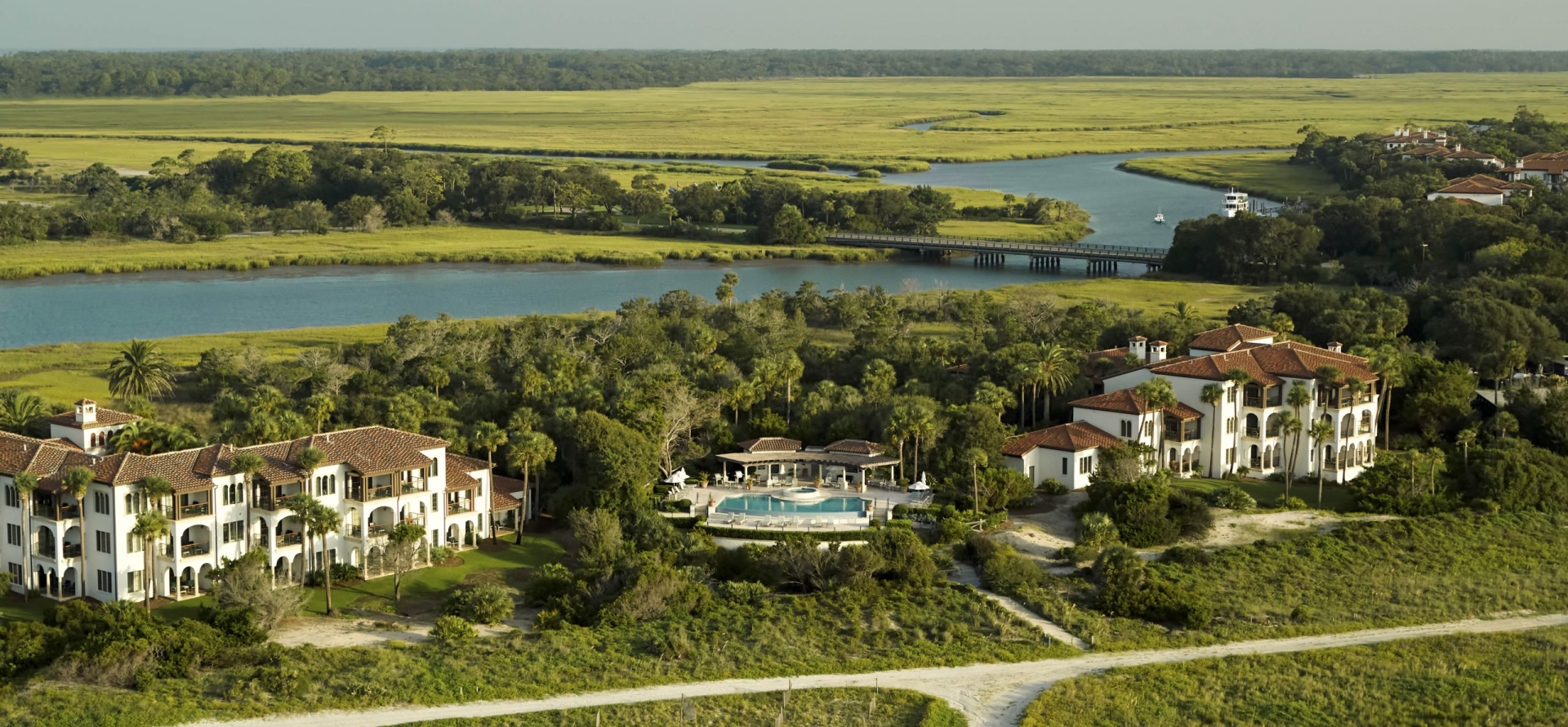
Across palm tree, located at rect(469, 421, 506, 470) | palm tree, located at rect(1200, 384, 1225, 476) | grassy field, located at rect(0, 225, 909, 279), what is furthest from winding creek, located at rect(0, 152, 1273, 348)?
palm tree, located at rect(1200, 384, 1225, 476)

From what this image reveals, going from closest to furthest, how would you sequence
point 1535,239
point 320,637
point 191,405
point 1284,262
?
→ point 320,637, point 191,405, point 1535,239, point 1284,262

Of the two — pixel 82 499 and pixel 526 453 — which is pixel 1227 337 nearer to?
pixel 526 453

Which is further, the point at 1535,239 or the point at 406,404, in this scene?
the point at 1535,239

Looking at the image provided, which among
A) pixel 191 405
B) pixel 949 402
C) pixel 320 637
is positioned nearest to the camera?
pixel 320 637

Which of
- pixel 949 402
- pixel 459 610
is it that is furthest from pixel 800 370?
pixel 459 610

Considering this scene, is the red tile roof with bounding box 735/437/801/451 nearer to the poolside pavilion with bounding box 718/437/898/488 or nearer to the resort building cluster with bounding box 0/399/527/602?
the poolside pavilion with bounding box 718/437/898/488

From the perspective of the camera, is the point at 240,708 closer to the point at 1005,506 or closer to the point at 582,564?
the point at 582,564
